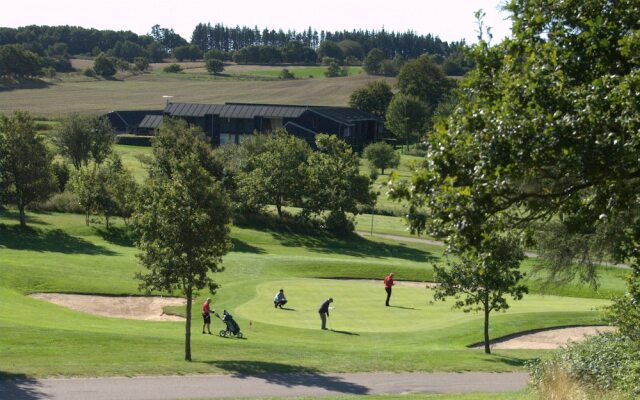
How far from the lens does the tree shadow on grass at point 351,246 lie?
67.6 meters

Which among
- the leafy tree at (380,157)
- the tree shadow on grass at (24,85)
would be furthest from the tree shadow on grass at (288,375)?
the tree shadow on grass at (24,85)

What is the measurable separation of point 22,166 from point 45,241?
689 centimetres

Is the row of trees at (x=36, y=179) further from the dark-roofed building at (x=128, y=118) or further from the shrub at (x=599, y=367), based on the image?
the dark-roofed building at (x=128, y=118)

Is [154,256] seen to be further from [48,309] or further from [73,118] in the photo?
[73,118]

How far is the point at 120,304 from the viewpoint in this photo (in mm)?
41406

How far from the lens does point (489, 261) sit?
55.5 feet

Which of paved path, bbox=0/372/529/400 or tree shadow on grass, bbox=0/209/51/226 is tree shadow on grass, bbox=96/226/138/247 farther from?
paved path, bbox=0/372/529/400

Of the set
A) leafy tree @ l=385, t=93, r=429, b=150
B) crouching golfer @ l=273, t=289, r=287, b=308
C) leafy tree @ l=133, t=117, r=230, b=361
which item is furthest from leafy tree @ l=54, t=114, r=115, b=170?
leafy tree @ l=133, t=117, r=230, b=361

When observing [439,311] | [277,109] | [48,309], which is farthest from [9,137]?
[277,109]

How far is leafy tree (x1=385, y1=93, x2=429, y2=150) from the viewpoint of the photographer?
139 m

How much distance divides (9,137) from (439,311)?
3960 centimetres

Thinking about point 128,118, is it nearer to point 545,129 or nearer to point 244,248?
point 244,248

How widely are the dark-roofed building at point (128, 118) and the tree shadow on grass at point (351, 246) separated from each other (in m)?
77.0

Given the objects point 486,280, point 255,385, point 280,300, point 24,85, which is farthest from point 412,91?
point 255,385
